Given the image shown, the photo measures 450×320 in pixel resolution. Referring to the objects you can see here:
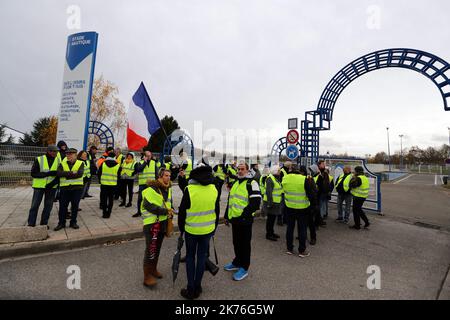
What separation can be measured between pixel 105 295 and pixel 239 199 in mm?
2206

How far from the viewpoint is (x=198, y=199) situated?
2.95 meters

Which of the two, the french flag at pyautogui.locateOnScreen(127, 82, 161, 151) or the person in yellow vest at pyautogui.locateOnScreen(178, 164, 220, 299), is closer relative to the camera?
the person in yellow vest at pyautogui.locateOnScreen(178, 164, 220, 299)

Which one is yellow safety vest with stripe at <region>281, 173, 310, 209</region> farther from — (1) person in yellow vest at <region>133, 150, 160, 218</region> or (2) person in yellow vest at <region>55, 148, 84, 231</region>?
(2) person in yellow vest at <region>55, 148, 84, 231</region>

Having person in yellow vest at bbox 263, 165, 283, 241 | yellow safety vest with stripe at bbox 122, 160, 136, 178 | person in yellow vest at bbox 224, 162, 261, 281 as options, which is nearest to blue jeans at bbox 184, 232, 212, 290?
person in yellow vest at bbox 224, 162, 261, 281

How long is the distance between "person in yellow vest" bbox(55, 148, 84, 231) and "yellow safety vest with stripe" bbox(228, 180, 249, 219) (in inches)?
140

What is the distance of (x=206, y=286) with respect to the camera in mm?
3277

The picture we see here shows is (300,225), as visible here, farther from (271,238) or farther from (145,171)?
(145,171)

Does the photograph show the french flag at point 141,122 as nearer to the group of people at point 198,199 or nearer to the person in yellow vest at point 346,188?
the group of people at point 198,199

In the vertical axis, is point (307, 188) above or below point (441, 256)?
above

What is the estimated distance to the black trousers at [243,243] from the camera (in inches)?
142

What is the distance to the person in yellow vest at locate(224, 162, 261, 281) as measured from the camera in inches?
141

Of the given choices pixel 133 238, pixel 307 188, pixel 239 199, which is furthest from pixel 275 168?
pixel 133 238

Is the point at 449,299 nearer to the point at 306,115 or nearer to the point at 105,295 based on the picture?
the point at 105,295

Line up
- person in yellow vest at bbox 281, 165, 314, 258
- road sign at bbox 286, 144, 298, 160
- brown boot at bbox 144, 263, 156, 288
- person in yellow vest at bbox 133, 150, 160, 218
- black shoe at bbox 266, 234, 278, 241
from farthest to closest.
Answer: road sign at bbox 286, 144, 298, 160
person in yellow vest at bbox 133, 150, 160, 218
black shoe at bbox 266, 234, 278, 241
person in yellow vest at bbox 281, 165, 314, 258
brown boot at bbox 144, 263, 156, 288
